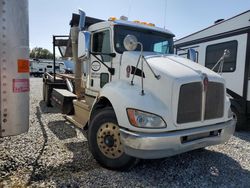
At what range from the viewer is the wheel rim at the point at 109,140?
3.63 m

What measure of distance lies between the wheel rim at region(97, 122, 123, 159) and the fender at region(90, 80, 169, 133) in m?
0.34

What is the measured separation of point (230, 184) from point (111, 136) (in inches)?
75.4

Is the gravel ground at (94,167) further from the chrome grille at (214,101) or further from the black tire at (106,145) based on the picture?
the chrome grille at (214,101)

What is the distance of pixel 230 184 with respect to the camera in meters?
3.39

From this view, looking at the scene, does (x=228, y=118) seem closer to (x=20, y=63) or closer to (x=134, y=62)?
(x=134, y=62)

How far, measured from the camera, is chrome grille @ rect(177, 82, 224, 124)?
3.33 m

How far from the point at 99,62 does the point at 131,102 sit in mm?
1857

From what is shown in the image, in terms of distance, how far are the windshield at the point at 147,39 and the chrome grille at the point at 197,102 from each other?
1.52m

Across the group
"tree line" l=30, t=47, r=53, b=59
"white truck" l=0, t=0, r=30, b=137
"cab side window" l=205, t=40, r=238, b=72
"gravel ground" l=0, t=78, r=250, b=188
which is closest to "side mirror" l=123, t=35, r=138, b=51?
"white truck" l=0, t=0, r=30, b=137

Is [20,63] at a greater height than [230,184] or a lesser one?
greater

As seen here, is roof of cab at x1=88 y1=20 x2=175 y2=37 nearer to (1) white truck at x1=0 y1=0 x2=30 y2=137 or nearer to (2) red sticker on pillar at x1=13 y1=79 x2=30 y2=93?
(1) white truck at x1=0 y1=0 x2=30 y2=137

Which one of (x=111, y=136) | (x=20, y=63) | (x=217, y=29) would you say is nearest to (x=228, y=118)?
(x=111, y=136)

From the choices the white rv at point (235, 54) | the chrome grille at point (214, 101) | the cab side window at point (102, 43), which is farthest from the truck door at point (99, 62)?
the white rv at point (235, 54)

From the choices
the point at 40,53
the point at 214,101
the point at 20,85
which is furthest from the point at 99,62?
the point at 40,53
